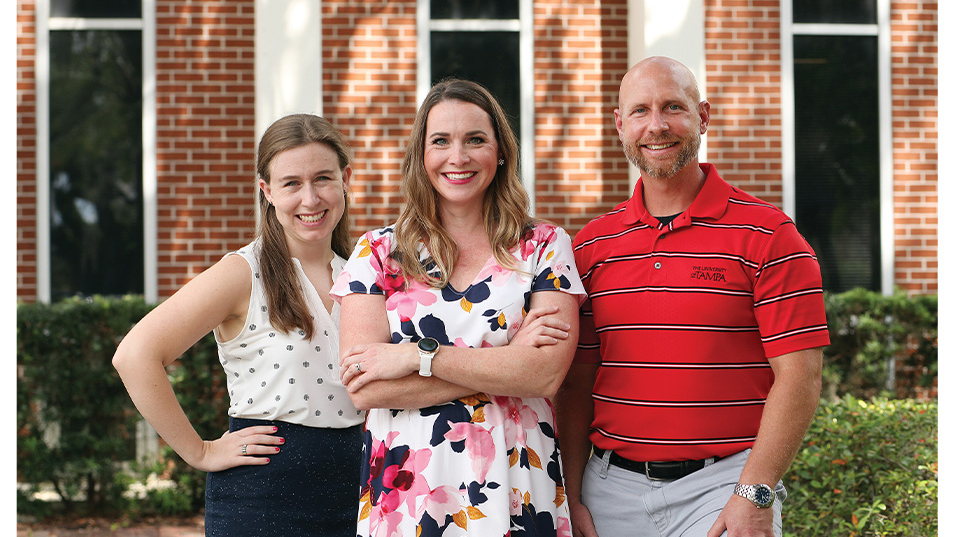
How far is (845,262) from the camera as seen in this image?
7.20 metres

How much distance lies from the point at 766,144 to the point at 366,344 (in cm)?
546

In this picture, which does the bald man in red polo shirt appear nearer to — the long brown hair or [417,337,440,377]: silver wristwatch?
[417,337,440,377]: silver wristwatch

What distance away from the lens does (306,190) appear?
260cm

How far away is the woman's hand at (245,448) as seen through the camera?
2467 millimetres

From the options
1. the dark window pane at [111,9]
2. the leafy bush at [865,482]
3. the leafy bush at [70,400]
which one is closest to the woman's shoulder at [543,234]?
the leafy bush at [865,482]

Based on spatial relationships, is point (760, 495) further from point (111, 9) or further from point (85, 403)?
point (111, 9)

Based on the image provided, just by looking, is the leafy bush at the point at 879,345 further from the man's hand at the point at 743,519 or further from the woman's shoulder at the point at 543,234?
the woman's shoulder at the point at 543,234

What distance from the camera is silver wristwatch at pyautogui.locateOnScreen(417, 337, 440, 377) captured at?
86.7 inches

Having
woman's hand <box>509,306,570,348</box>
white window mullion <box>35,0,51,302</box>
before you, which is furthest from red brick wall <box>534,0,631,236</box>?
woman's hand <box>509,306,570,348</box>

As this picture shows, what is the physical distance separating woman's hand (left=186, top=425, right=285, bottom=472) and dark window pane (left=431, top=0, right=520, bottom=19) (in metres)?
5.25

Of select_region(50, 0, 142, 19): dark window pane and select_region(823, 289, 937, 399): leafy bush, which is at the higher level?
select_region(50, 0, 142, 19): dark window pane

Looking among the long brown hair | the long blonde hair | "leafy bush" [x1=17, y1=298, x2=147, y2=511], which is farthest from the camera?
"leafy bush" [x1=17, y1=298, x2=147, y2=511]

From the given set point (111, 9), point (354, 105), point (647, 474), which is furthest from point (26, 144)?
point (647, 474)

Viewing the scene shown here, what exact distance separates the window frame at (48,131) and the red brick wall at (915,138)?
634cm
